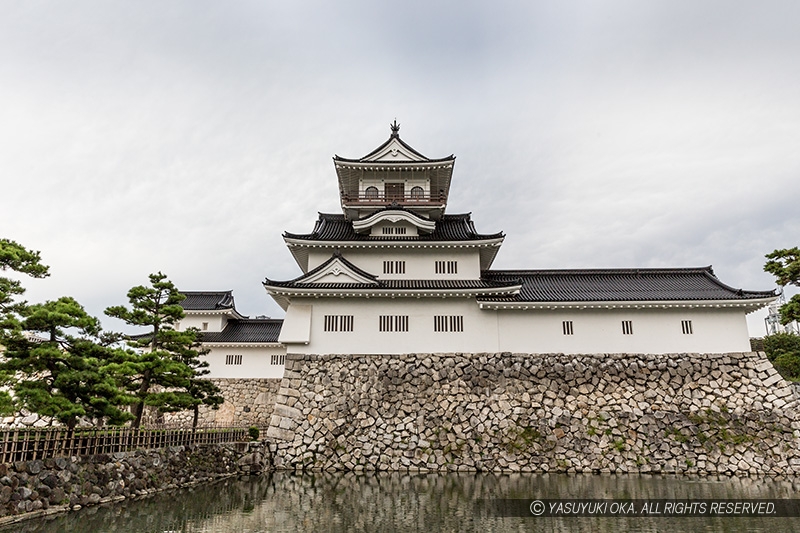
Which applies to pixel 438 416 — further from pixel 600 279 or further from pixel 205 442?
pixel 600 279

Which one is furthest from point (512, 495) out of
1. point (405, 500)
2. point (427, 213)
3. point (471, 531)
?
point (427, 213)

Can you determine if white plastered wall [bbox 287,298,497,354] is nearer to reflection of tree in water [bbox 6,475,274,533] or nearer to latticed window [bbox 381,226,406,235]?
latticed window [bbox 381,226,406,235]

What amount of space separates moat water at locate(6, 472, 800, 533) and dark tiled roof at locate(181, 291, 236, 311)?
49.7ft

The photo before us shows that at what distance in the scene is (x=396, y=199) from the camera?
21.8 meters

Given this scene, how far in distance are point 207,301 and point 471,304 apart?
718 inches

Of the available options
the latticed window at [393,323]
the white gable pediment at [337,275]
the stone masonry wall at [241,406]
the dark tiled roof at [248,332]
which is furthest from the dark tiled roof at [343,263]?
the stone masonry wall at [241,406]

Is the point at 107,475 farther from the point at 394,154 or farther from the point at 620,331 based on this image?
the point at 620,331

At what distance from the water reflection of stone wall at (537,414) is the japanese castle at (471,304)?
2.14ft

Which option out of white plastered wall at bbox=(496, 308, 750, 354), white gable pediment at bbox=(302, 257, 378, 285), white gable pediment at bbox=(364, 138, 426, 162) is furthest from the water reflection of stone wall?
white gable pediment at bbox=(364, 138, 426, 162)

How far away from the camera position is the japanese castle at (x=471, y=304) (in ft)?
57.4

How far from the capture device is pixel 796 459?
15391 millimetres

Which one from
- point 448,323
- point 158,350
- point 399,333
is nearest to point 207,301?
point 158,350

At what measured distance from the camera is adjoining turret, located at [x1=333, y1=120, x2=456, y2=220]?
21297mm

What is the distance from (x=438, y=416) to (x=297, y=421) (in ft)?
16.9
